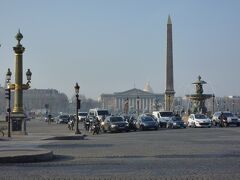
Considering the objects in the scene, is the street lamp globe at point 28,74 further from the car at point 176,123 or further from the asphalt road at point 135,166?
the asphalt road at point 135,166

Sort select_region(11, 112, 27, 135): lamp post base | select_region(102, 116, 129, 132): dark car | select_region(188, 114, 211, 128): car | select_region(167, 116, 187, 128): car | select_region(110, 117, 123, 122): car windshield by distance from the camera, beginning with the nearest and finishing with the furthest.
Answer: select_region(11, 112, 27, 135): lamp post base
select_region(102, 116, 129, 132): dark car
select_region(110, 117, 123, 122): car windshield
select_region(167, 116, 187, 128): car
select_region(188, 114, 211, 128): car

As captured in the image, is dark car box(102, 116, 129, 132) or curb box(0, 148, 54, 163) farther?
dark car box(102, 116, 129, 132)

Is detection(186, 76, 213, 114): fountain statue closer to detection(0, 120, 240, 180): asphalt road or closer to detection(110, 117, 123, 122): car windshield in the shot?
detection(110, 117, 123, 122): car windshield

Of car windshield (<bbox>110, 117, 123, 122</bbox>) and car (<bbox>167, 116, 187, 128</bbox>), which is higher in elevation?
car windshield (<bbox>110, 117, 123, 122</bbox>)

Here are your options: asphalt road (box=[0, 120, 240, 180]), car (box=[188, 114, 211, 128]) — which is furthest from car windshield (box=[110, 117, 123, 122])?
asphalt road (box=[0, 120, 240, 180])

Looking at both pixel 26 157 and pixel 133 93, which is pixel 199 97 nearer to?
pixel 26 157

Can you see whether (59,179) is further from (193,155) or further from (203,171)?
(193,155)

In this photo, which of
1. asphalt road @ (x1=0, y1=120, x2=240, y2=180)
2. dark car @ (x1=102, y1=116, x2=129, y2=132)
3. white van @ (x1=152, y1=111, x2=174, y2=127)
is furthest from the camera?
white van @ (x1=152, y1=111, x2=174, y2=127)

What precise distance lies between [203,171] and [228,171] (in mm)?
661

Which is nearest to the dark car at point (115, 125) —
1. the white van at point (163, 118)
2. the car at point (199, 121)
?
the car at point (199, 121)

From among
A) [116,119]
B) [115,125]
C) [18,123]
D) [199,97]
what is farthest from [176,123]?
[199,97]

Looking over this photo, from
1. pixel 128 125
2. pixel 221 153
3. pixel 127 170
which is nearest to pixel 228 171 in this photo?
pixel 127 170

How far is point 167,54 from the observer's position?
7812 centimetres

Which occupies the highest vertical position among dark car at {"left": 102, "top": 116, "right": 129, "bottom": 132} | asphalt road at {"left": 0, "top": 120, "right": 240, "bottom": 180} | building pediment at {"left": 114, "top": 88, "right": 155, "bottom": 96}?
building pediment at {"left": 114, "top": 88, "right": 155, "bottom": 96}
